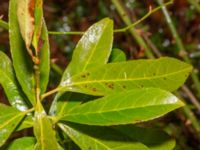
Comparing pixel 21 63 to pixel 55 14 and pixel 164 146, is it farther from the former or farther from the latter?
pixel 55 14

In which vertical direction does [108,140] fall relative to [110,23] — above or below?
below

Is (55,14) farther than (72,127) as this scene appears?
Yes

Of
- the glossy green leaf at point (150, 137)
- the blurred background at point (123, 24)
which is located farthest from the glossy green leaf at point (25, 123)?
the blurred background at point (123, 24)

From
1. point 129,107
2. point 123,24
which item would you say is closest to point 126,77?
point 129,107

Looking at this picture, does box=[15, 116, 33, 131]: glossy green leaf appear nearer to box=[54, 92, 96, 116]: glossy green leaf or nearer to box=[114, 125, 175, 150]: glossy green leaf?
box=[54, 92, 96, 116]: glossy green leaf

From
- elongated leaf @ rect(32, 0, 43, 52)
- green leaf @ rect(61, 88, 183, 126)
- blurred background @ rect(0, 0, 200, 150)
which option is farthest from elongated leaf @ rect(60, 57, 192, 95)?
blurred background @ rect(0, 0, 200, 150)

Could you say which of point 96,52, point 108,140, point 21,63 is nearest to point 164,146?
point 108,140
